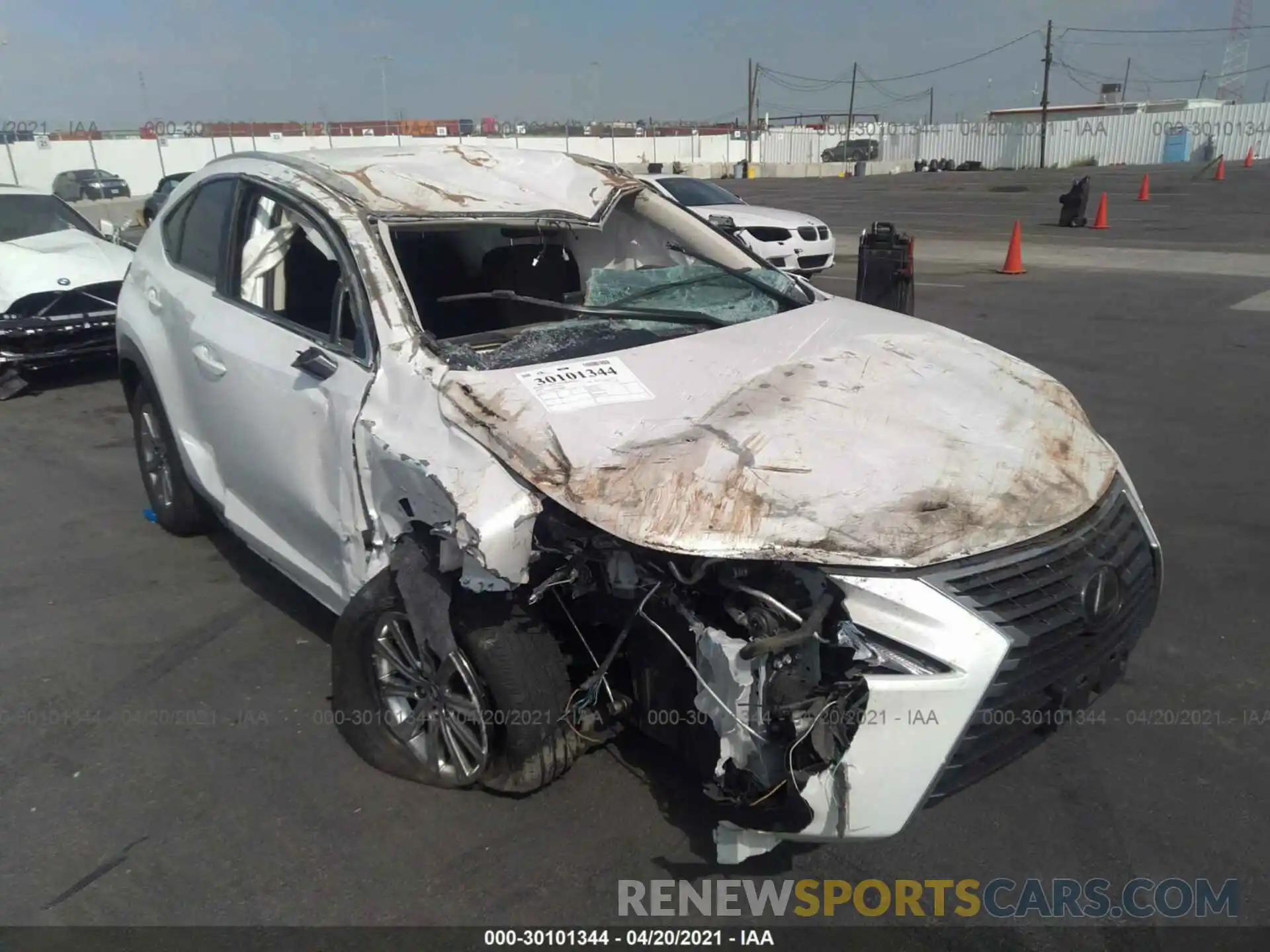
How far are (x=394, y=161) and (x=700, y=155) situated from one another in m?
59.1

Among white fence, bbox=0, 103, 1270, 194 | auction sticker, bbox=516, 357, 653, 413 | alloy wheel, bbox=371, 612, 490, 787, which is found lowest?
alloy wheel, bbox=371, 612, 490, 787

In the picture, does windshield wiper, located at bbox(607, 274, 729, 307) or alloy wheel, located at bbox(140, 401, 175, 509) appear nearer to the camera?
windshield wiper, located at bbox(607, 274, 729, 307)

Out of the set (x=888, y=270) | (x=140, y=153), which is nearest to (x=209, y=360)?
(x=888, y=270)

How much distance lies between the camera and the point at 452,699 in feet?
9.57

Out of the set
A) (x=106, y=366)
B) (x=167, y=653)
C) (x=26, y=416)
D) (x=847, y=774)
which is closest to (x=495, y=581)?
(x=847, y=774)

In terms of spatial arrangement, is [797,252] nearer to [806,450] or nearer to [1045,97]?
[806,450]

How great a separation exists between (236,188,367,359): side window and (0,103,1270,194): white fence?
35701 millimetres

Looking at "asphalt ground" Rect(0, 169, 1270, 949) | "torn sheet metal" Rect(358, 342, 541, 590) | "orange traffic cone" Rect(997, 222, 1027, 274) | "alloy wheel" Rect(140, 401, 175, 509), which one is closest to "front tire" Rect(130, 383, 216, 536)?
"alloy wheel" Rect(140, 401, 175, 509)

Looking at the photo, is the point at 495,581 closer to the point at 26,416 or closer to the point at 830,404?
the point at 830,404

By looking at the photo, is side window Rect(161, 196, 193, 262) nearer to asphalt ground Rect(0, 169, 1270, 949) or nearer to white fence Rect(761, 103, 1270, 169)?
asphalt ground Rect(0, 169, 1270, 949)

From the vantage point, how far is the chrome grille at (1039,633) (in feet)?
7.71

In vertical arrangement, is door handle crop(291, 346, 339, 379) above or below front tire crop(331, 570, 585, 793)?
above

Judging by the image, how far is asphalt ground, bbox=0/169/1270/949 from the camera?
2676 millimetres

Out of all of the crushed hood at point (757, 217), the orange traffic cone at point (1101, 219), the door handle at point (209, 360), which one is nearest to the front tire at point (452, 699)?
the door handle at point (209, 360)
